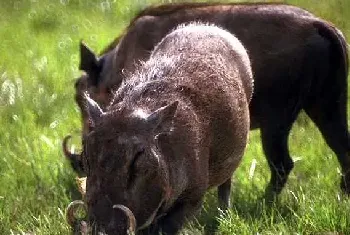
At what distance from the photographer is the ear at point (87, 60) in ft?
19.8

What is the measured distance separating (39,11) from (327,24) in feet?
16.7

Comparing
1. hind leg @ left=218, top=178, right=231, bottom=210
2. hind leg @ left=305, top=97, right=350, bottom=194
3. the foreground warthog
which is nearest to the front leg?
the foreground warthog

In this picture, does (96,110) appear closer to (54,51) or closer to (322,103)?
(322,103)

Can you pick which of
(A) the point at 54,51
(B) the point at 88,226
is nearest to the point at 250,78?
(B) the point at 88,226

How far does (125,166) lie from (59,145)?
8.98ft

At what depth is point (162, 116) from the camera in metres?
3.88

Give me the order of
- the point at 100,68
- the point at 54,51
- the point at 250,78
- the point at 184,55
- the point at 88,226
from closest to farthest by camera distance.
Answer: the point at 88,226, the point at 184,55, the point at 250,78, the point at 100,68, the point at 54,51

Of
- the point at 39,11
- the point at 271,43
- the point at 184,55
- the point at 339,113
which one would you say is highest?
the point at 184,55

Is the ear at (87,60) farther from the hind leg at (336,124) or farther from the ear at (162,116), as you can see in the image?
the ear at (162,116)

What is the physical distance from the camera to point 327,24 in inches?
220

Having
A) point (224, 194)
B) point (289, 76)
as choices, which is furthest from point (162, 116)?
point (289, 76)

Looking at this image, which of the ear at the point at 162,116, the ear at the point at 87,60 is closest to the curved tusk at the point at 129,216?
the ear at the point at 162,116

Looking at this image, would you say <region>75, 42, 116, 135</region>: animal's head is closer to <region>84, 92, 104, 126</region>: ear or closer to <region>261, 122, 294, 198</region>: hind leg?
<region>261, 122, 294, 198</region>: hind leg

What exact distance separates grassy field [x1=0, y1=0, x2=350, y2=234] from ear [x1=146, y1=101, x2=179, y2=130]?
2.36 feet
